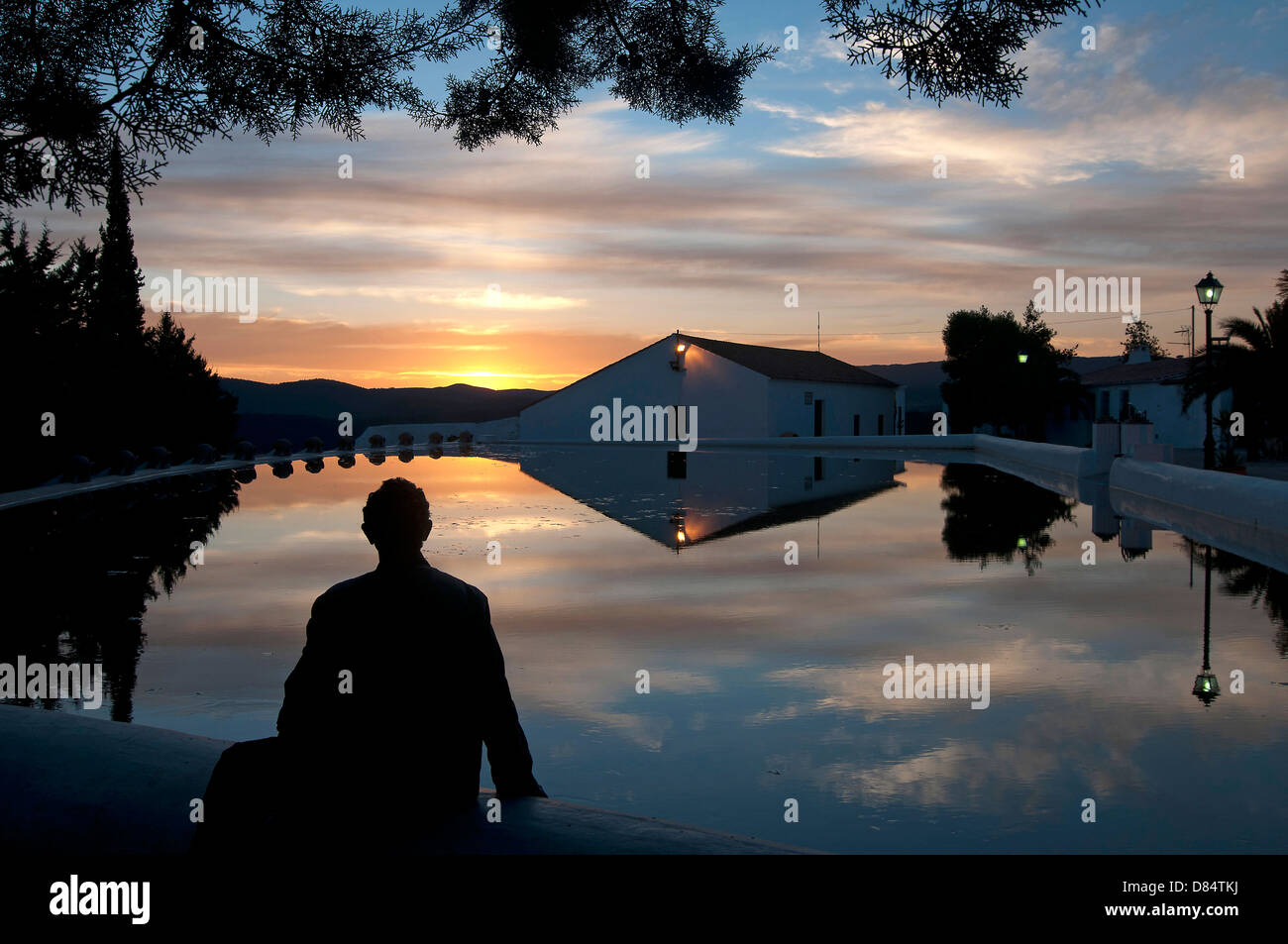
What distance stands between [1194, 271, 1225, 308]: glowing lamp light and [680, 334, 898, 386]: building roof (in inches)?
1208

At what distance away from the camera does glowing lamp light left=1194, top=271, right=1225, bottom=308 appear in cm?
1956

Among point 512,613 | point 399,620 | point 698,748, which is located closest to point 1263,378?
point 512,613

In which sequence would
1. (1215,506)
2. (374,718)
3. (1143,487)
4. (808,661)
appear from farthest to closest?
(1143,487)
(1215,506)
(808,661)
(374,718)

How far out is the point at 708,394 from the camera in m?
51.8

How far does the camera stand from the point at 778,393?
2005 inches

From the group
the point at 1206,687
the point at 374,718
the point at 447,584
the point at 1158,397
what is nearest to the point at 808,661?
the point at 1206,687

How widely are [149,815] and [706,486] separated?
1839cm

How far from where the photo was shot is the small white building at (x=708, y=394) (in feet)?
167

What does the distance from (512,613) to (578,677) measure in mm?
2111

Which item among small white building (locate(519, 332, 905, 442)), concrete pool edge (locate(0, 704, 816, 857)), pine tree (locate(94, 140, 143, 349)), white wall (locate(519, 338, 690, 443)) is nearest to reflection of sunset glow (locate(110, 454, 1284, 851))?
concrete pool edge (locate(0, 704, 816, 857))

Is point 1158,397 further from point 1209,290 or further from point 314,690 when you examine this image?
point 314,690

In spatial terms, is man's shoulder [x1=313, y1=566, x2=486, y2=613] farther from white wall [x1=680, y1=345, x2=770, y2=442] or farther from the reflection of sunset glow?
white wall [x1=680, y1=345, x2=770, y2=442]

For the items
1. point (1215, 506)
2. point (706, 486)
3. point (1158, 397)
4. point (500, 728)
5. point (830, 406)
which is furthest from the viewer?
point (830, 406)

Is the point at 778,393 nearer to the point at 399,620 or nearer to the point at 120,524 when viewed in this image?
the point at 120,524
